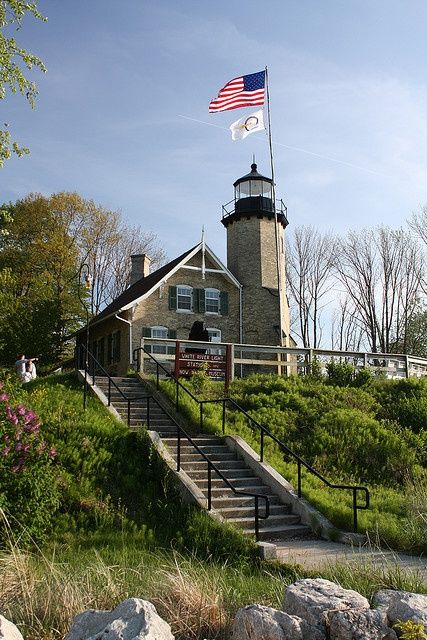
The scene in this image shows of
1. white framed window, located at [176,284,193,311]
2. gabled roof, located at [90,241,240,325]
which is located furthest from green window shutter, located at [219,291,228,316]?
white framed window, located at [176,284,193,311]

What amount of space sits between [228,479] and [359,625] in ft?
23.3

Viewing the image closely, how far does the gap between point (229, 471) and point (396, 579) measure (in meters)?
6.13

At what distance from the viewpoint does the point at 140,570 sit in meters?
6.29

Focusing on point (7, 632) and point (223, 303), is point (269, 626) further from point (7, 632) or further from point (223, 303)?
point (223, 303)

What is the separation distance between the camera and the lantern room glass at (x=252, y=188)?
103 feet

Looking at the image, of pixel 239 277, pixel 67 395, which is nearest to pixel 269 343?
pixel 239 277

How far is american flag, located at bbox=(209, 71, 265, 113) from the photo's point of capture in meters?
23.5

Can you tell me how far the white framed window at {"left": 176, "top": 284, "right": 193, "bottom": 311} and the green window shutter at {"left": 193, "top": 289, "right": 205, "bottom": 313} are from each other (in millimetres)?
188

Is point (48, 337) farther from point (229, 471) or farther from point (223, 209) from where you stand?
point (229, 471)

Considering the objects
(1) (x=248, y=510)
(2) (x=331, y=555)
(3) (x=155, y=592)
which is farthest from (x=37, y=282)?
(3) (x=155, y=592)

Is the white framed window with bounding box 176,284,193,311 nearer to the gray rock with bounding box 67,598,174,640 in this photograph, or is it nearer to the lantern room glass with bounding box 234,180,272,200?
the lantern room glass with bounding box 234,180,272,200

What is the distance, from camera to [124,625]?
3.91 metres

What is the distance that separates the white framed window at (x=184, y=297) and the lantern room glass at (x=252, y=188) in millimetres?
6617

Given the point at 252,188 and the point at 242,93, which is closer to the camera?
the point at 242,93
